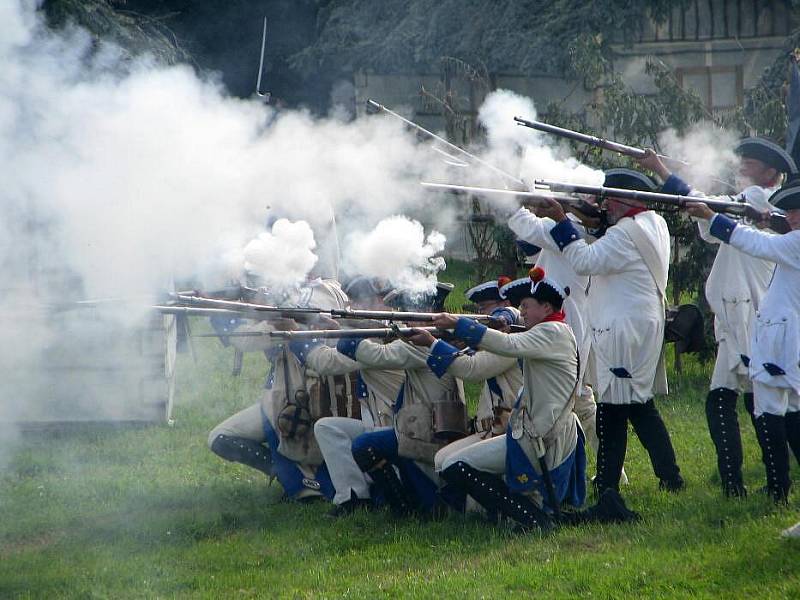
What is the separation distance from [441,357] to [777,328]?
1.92 m

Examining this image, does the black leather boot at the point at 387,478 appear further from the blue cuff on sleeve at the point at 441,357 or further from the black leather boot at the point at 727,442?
the black leather boot at the point at 727,442

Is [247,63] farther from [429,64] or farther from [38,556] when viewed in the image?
[38,556]

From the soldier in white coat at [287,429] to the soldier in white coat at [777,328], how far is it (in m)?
2.77

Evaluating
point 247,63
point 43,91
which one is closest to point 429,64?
point 247,63

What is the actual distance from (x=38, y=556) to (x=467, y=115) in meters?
12.8

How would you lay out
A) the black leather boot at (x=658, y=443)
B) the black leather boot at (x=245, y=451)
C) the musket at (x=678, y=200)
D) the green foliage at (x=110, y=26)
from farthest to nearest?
the green foliage at (x=110, y=26), the black leather boot at (x=245, y=451), the black leather boot at (x=658, y=443), the musket at (x=678, y=200)

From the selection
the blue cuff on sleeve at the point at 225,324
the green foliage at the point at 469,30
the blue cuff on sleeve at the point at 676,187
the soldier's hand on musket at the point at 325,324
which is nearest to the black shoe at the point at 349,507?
the soldier's hand on musket at the point at 325,324

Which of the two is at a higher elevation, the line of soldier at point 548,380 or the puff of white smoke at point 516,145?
the puff of white smoke at point 516,145

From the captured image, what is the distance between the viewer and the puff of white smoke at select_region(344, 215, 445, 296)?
26.5 feet

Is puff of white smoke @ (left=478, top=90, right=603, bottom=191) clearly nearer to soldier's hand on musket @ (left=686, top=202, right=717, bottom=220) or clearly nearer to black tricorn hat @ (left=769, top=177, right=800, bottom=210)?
soldier's hand on musket @ (left=686, top=202, right=717, bottom=220)

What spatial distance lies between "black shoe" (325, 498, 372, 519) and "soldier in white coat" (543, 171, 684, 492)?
1.50m

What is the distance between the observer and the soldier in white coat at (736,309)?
25.3ft

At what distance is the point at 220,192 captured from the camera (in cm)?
858

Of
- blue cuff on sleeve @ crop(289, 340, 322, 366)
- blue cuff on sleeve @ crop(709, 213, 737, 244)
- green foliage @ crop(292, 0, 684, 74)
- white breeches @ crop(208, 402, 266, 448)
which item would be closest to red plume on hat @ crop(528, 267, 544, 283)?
blue cuff on sleeve @ crop(709, 213, 737, 244)
